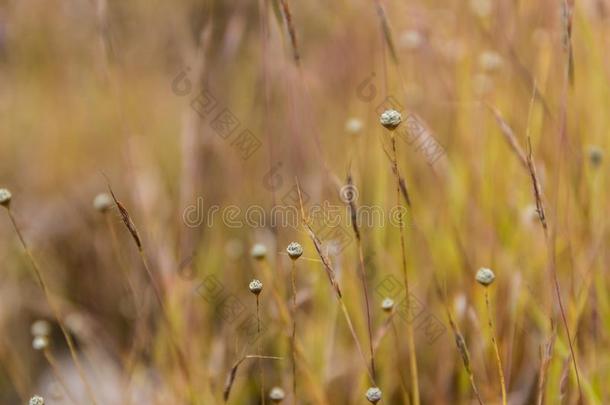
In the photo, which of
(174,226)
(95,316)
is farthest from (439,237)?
(95,316)

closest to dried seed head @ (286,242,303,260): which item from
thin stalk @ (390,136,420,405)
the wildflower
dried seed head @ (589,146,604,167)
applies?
thin stalk @ (390,136,420,405)

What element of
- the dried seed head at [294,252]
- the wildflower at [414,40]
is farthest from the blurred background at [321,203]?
the dried seed head at [294,252]

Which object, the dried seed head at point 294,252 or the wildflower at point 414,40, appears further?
the wildflower at point 414,40

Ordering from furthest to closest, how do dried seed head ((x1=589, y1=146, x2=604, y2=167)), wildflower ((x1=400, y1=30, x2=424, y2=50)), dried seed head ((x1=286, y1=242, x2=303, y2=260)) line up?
wildflower ((x1=400, y1=30, x2=424, y2=50))
dried seed head ((x1=589, y1=146, x2=604, y2=167))
dried seed head ((x1=286, y1=242, x2=303, y2=260))

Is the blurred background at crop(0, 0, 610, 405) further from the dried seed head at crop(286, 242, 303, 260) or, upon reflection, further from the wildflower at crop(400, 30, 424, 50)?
the dried seed head at crop(286, 242, 303, 260)

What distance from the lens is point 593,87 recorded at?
1356 millimetres

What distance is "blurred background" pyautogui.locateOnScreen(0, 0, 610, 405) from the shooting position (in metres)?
1.09

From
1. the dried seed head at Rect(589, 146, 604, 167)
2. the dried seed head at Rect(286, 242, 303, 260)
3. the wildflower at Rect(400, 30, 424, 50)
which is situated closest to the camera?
the dried seed head at Rect(286, 242, 303, 260)

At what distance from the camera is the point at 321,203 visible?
4.50 feet

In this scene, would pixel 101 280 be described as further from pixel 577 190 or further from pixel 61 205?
pixel 577 190

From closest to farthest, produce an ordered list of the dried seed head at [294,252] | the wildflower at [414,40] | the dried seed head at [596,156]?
the dried seed head at [294,252] < the dried seed head at [596,156] < the wildflower at [414,40]

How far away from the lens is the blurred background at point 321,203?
1.09 meters

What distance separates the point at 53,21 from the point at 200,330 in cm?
151

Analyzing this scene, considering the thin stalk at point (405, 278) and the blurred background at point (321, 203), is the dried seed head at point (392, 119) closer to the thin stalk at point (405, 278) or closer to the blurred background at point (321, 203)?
the thin stalk at point (405, 278)
